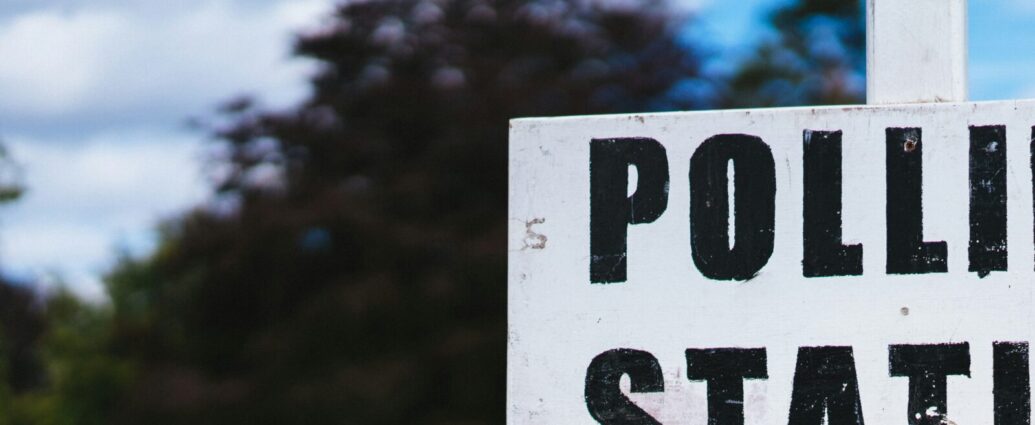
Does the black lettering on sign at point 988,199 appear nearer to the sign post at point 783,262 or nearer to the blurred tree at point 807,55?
the sign post at point 783,262

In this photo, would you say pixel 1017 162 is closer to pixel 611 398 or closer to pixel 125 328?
pixel 611 398

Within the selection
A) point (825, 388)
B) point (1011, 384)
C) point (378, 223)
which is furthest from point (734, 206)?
point (378, 223)

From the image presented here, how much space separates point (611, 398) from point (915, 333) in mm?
288

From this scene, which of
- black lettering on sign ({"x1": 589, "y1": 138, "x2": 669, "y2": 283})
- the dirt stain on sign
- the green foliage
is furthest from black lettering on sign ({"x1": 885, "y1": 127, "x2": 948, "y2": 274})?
the green foliage

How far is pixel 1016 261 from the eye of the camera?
1.38m

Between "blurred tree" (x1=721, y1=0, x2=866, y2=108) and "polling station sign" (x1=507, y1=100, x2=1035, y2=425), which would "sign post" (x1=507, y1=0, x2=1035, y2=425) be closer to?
"polling station sign" (x1=507, y1=100, x2=1035, y2=425)

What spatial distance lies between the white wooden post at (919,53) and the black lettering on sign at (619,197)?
0.22 meters

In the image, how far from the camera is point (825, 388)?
1.41 m

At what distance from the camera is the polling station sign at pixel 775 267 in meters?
1.39

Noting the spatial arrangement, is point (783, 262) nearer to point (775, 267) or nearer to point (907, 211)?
point (775, 267)

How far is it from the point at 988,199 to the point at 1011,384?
17 centimetres

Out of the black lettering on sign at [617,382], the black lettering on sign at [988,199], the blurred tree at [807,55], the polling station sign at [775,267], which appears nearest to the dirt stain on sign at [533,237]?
the polling station sign at [775,267]

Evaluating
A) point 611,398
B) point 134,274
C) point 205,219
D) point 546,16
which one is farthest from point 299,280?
point 611,398

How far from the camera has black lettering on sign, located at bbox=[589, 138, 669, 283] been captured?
147cm
